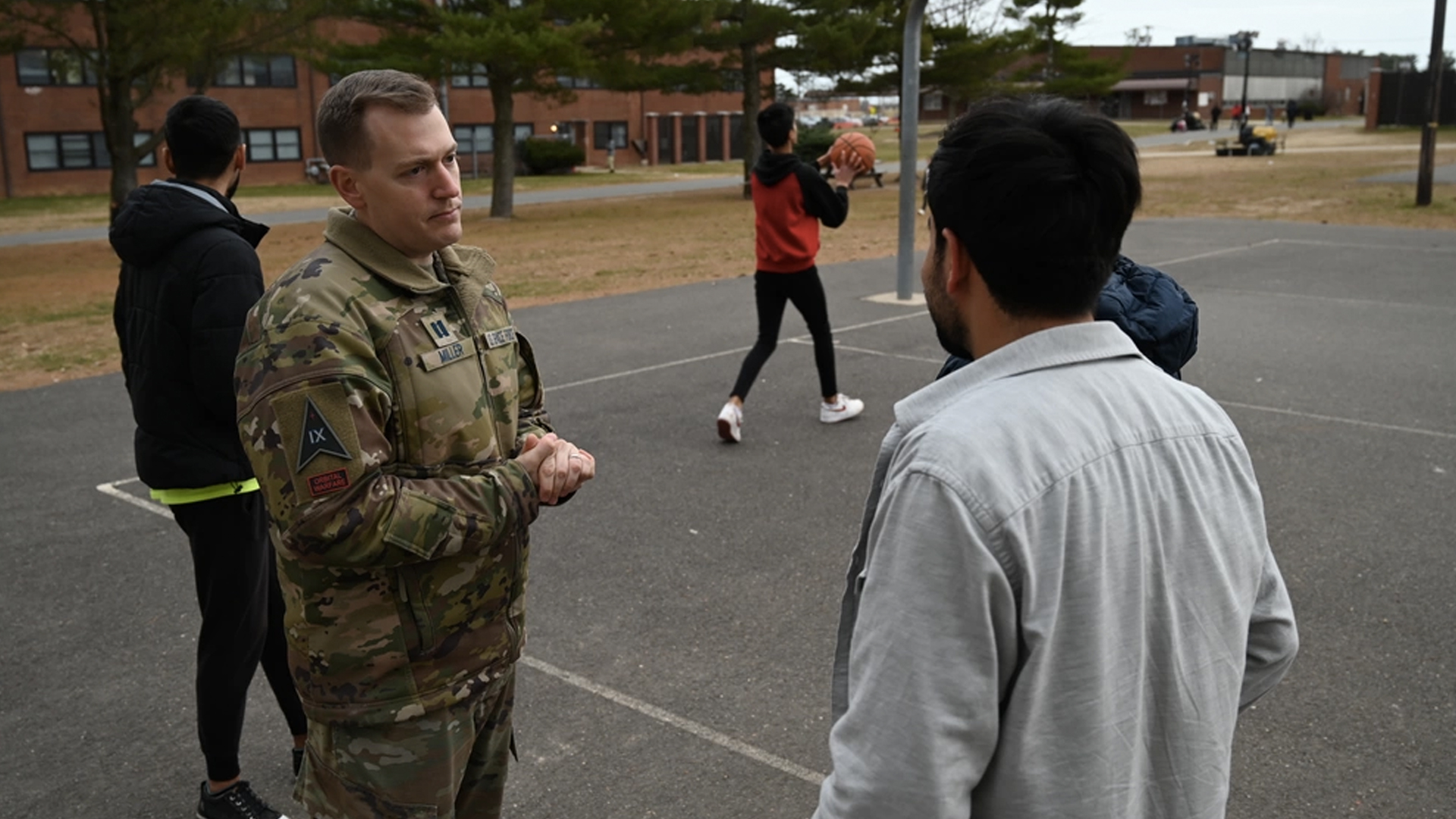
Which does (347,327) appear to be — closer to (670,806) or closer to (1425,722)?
(670,806)

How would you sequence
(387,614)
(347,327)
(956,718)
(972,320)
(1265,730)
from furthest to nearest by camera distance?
(1265,730), (387,614), (347,327), (972,320), (956,718)

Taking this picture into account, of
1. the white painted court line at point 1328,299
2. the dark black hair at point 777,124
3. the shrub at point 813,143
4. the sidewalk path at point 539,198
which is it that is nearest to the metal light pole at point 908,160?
the white painted court line at point 1328,299

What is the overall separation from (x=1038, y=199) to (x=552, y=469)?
1.22 m

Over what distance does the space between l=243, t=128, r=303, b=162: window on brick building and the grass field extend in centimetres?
561

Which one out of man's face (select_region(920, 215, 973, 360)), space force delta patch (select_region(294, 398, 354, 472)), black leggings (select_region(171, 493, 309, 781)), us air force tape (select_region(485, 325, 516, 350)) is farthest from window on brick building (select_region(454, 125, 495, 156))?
man's face (select_region(920, 215, 973, 360))

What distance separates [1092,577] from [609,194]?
36.1 meters

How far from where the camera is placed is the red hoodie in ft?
25.3

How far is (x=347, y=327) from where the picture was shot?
7.36 ft

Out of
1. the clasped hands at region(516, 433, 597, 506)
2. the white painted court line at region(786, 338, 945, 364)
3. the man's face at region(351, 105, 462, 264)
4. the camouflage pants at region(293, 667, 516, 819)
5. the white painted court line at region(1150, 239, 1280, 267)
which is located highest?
the man's face at region(351, 105, 462, 264)

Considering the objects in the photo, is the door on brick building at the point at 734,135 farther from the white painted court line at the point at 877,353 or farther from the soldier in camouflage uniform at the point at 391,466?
the soldier in camouflage uniform at the point at 391,466

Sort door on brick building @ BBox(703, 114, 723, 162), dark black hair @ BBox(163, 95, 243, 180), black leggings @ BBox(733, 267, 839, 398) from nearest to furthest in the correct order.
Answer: dark black hair @ BBox(163, 95, 243, 180)
black leggings @ BBox(733, 267, 839, 398)
door on brick building @ BBox(703, 114, 723, 162)

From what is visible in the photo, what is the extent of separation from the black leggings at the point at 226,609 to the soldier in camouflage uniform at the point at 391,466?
3.18ft

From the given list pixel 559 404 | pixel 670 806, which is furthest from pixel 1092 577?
pixel 559 404

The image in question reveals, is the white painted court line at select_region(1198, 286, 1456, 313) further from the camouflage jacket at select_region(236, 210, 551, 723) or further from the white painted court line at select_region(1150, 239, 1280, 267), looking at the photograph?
the camouflage jacket at select_region(236, 210, 551, 723)
